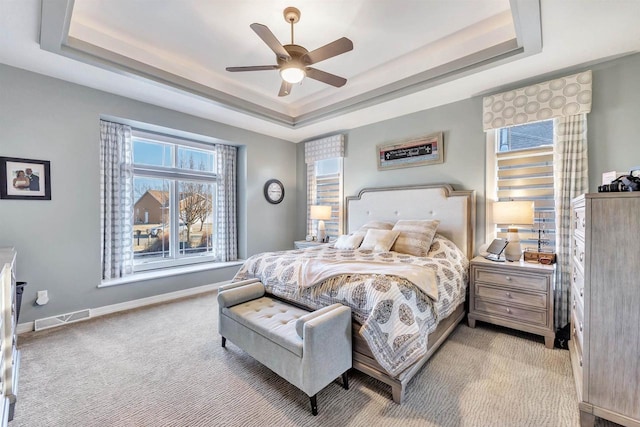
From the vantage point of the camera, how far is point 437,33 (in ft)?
9.02

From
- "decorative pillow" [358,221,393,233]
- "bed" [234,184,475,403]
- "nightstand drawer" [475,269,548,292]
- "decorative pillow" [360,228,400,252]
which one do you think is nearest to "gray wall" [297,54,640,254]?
"bed" [234,184,475,403]

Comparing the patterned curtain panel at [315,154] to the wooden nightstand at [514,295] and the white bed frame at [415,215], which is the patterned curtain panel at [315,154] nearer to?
the white bed frame at [415,215]

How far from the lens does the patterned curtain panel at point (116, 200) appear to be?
3.59m

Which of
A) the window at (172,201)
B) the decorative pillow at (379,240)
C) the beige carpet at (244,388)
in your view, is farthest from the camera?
the window at (172,201)

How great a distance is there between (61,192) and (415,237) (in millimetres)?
4167

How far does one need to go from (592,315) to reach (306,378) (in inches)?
68.9

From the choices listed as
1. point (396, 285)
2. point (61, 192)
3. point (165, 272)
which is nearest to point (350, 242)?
point (396, 285)

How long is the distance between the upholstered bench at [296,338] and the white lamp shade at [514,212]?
209 cm

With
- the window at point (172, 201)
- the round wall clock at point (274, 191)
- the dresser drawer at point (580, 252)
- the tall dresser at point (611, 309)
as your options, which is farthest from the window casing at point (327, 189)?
the tall dresser at point (611, 309)

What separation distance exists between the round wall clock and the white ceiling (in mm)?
1819

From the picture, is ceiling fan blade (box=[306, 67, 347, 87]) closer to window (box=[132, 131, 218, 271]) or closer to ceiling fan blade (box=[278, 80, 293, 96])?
ceiling fan blade (box=[278, 80, 293, 96])

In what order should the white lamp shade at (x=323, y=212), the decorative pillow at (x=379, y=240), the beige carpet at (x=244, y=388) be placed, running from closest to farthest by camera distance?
the beige carpet at (x=244, y=388), the decorative pillow at (x=379, y=240), the white lamp shade at (x=323, y=212)

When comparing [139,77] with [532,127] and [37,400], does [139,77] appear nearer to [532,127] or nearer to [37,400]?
[37,400]

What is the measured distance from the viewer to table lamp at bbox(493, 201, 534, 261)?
2.77 meters
